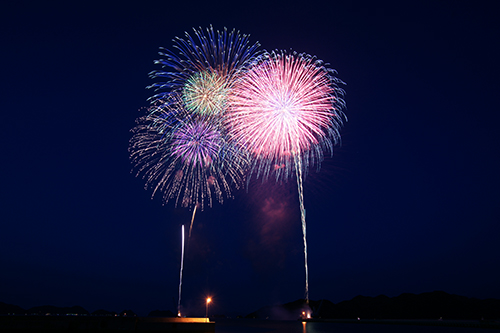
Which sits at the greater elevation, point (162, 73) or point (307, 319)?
point (162, 73)

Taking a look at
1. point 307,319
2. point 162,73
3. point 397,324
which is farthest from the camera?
point 307,319

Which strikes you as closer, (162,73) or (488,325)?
(162,73)

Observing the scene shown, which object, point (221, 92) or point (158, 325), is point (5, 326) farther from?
point (221, 92)

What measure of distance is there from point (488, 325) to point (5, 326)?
354 ft

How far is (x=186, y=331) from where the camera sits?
109 feet

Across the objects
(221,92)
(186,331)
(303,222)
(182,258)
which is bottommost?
(186,331)

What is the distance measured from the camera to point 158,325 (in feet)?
109

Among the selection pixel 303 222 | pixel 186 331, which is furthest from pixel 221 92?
pixel 186 331

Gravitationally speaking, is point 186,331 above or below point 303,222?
below

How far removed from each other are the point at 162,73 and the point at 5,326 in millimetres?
25222

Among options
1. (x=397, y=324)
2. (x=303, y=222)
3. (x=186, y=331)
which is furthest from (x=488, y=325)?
(x=186, y=331)

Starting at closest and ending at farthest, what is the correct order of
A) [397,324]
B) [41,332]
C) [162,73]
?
[162,73]
[41,332]
[397,324]

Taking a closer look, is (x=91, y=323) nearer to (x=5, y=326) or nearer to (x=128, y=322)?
(x=128, y=322)

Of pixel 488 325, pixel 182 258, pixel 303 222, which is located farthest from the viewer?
pixel 488 325
